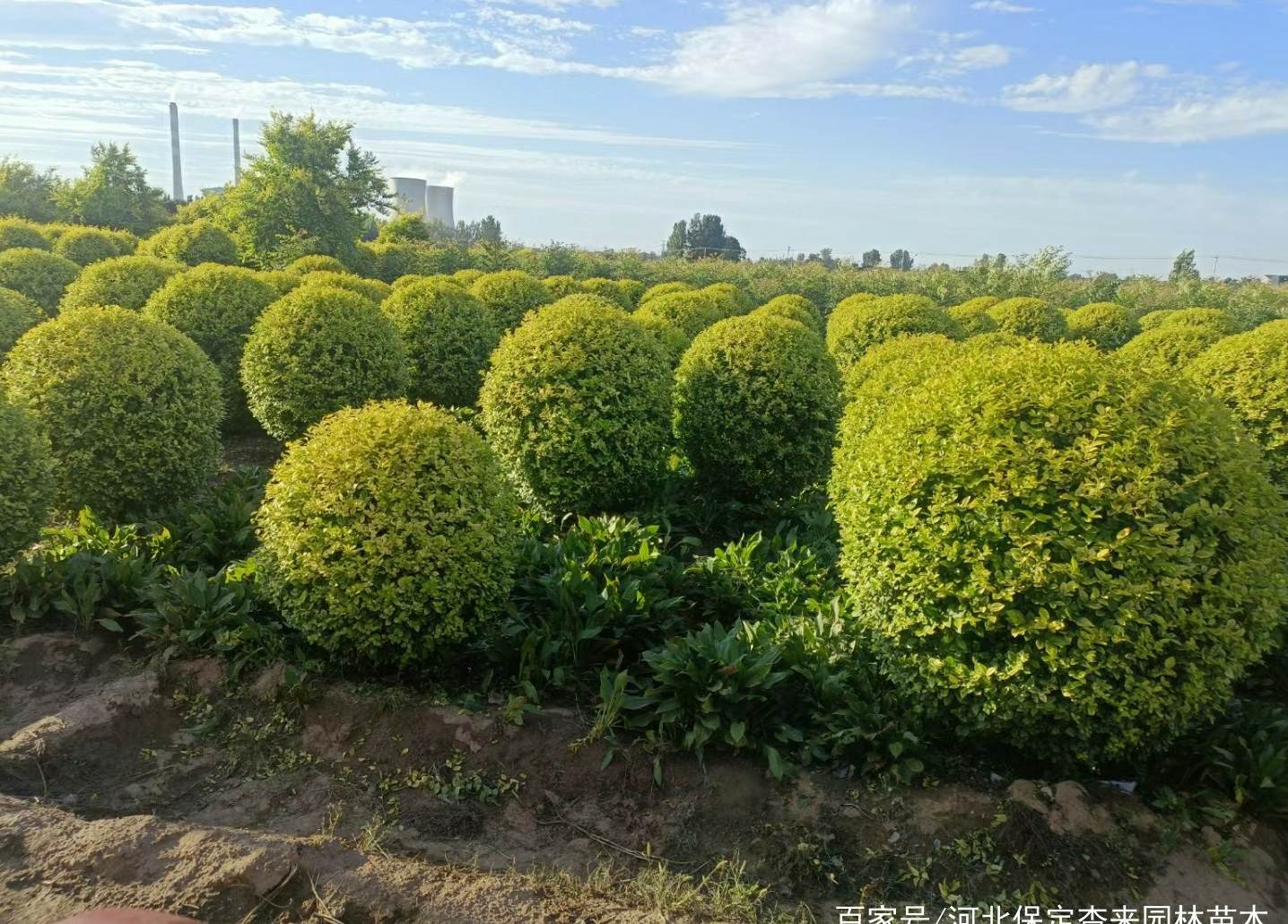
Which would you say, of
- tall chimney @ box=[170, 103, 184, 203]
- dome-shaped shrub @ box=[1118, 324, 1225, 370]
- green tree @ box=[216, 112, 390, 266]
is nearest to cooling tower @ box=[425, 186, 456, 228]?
tall chimney @ box=[170, 103, 184, 203]

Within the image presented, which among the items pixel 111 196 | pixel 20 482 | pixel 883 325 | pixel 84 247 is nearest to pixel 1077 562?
pixel 20 482

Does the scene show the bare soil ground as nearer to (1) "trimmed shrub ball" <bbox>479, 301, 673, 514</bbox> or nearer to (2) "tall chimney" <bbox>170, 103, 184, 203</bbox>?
(1) "trimmed shrub ball" <bbox>479, 301, 673, 514</bbox>

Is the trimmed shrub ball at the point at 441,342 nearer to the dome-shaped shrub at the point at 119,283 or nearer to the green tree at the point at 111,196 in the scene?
the dome-shaped shrub at the point at 119,283

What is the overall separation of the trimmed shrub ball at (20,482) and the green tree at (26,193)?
29.4 metres

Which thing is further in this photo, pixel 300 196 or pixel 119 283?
pixel 300 196

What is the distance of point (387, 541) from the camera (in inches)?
154

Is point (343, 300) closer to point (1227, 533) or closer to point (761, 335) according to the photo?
point (761, 335)

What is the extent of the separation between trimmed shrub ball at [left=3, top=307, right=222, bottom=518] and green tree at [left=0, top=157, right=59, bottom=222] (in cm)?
2830

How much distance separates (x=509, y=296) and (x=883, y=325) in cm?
519

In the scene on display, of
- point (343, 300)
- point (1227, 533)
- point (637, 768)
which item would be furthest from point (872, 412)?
point (343, 300)

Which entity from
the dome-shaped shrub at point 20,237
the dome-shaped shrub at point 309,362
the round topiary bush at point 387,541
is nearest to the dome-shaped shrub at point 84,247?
the dome-shaped shrub at point 20,237

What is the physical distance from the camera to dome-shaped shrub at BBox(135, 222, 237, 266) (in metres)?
17.6

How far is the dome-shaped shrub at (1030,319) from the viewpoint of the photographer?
47.4 ft

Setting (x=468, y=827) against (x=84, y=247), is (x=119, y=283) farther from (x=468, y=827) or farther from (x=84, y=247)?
(x=468, y=827)
